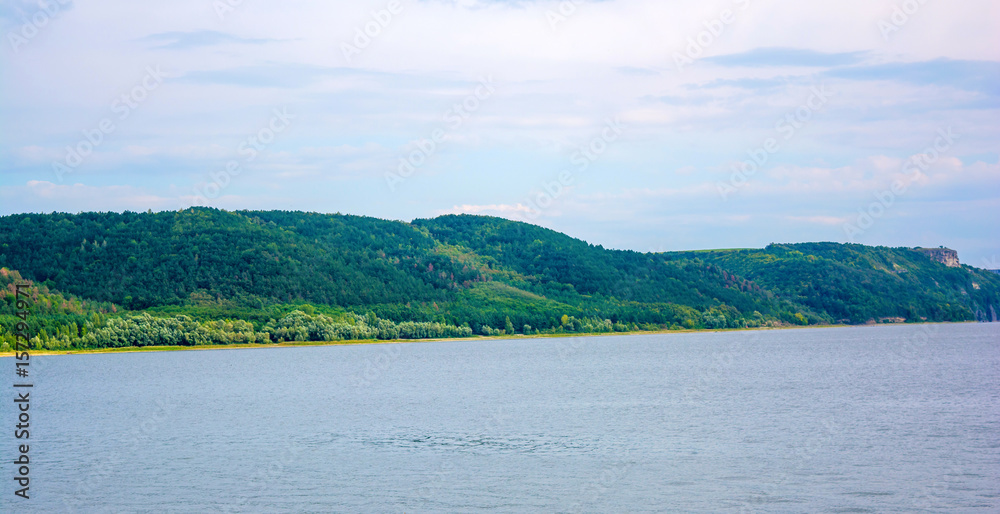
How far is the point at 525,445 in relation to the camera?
39.4 metres

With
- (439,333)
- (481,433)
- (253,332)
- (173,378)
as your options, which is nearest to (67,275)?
(253,332)

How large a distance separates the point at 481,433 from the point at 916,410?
24.9 meters

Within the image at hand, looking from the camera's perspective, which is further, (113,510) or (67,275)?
(67,275)

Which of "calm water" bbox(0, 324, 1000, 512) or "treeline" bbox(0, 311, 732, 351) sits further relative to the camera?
"treeline" bbox(0, 311, 732, 351)

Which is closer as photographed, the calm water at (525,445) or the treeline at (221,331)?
the calm water at (525,445)

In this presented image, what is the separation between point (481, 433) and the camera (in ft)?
143

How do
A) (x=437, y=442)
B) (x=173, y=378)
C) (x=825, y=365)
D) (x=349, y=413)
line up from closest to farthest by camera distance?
(x=437, y=442) < (x=349, y=413) < (x=173, y=378) < (x=825, y=365)

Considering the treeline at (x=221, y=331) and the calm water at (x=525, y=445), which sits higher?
the treeline at (x=221, y=331)

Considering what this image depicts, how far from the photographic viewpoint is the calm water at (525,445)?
2859cm

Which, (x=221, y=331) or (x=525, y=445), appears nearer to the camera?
(x=525, y=445)

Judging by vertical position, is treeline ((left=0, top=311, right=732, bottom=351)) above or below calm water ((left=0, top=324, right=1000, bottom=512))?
above

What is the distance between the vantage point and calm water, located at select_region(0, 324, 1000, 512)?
28.6 m

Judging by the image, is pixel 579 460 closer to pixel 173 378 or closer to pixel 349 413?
pixel 349 413

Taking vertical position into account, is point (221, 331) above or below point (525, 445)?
above
